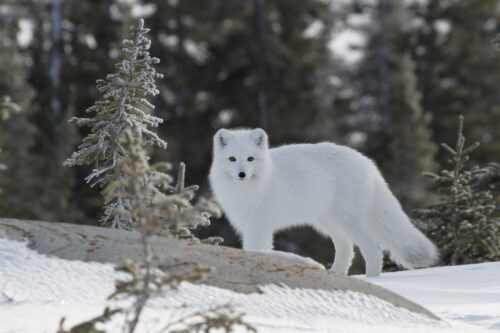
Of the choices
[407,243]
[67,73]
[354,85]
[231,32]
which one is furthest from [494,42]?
Result: [354,85]

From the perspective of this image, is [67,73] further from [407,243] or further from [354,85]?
[407,243]

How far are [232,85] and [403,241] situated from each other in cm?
1983

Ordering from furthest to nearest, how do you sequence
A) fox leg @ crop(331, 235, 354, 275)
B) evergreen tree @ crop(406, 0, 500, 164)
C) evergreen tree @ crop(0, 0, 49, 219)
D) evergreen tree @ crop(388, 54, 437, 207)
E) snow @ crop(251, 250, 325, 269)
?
evergreen tree @ crop(406, 0, 500, 164) < evergreen tree @ crop(388, 54, 437, 207) < evergreen tree @ crop(0, 0, 49, 219) < fox leg @ crop(331, 235, 354, 275) < snow @ crop(251, 250, 325, 269)

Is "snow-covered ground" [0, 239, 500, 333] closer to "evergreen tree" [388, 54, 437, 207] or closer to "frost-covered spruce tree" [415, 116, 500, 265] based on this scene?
"frost-covered spruce tree" [415, 116, 500, 265]

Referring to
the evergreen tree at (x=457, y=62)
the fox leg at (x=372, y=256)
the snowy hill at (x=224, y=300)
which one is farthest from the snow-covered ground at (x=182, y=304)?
the evergreen tree at (x=457, y=62)

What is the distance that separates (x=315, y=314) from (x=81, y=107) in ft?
76.0

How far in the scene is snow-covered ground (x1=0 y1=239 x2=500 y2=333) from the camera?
12.7 feet

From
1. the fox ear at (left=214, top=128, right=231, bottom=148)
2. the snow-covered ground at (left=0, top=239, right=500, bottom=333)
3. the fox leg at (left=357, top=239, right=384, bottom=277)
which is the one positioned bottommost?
the snow-covered ground at (left=0, top=239, right=500, bottom=333)

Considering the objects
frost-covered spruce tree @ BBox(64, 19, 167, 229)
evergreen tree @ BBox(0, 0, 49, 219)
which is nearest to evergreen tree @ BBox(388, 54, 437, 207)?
evergreen tree @ BBox(0, 0, 49, 219)

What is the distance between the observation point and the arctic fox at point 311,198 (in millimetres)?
8141

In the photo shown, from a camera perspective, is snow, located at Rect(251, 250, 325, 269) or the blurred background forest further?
the blurred background forest

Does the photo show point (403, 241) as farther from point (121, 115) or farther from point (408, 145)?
point (408, 145)

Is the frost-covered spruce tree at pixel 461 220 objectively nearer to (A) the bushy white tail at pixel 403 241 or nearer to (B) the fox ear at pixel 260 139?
(A) the bushy white tail at pixel 403 241

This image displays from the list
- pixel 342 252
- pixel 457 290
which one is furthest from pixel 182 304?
pixel 342 252
